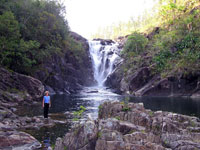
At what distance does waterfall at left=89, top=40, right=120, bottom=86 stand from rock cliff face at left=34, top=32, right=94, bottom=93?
2.15m

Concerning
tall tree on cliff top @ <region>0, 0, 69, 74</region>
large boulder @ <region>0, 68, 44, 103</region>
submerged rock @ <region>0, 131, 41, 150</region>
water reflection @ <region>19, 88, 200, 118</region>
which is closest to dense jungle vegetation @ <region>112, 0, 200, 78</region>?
water reflection @ <region>19, 88, 200, 118</region>

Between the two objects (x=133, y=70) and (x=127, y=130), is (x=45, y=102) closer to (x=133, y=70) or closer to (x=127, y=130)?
(x=127, y=130)

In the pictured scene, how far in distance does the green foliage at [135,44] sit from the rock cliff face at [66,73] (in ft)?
44.0

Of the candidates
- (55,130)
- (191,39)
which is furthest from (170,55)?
(55,130)

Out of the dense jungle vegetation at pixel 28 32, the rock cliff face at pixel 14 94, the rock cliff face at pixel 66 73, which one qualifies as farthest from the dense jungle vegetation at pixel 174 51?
the rock cliff face at pixel 14 94

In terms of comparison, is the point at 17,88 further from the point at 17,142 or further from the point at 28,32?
the point at 17,142

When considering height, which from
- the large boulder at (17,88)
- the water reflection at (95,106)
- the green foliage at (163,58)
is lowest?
the water reflection at (95,106)

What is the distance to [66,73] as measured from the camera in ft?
177

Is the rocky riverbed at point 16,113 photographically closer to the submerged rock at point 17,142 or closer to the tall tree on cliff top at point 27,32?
the submerged rock at point 17,142

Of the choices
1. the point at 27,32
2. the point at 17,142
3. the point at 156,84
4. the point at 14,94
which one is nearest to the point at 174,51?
the point at 156,84

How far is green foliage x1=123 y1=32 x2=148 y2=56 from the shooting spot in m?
60.2

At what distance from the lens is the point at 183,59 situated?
3984 centimetres

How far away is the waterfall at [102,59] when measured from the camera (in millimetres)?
65688

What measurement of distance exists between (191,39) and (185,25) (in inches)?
465
